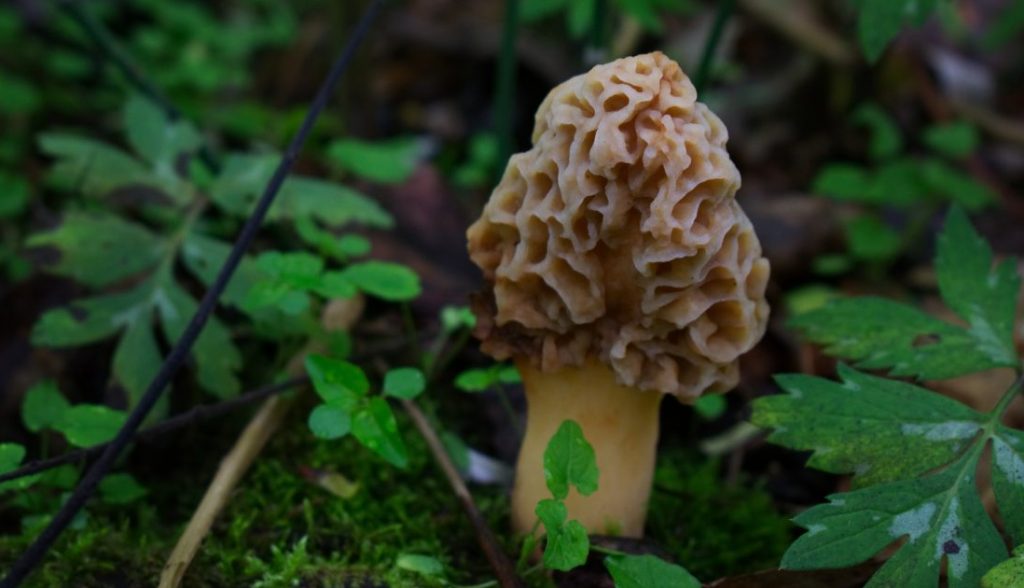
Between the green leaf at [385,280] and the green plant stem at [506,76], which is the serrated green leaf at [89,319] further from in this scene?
the green plant stem at [506,76]

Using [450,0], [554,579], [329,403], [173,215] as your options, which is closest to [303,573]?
[329,403]

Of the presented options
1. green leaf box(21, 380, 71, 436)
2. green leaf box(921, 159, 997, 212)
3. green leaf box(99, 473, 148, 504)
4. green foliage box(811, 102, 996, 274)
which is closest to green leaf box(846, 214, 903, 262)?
green foliage box(811, 102, 996, 274)

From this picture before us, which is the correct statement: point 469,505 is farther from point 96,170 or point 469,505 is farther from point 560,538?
point 96,170

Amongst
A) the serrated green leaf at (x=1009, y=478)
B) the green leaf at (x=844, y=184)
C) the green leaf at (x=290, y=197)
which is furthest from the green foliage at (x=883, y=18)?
the green leaf at (x=844, y=184)

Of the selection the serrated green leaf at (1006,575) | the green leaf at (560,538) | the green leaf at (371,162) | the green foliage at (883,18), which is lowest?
the green leaf at (560,538)

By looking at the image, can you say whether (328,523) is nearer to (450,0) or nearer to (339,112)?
(339,112)

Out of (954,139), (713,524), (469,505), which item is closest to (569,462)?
(469,505)
